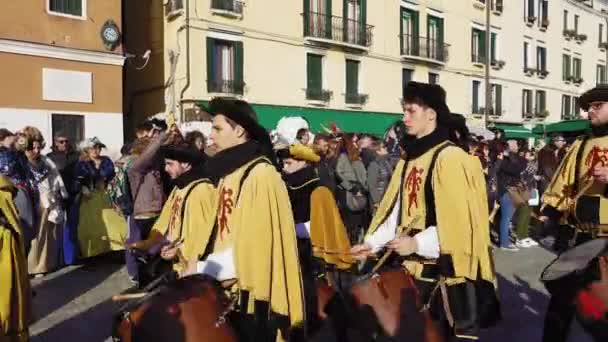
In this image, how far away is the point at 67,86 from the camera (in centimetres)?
1555

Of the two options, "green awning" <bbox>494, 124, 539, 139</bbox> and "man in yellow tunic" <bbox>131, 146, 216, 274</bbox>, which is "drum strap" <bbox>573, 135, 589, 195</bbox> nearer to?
"man in yellow tunic" <bbox>131, 146, 216, 274</bbox>

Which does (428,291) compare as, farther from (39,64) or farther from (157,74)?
(157,74)

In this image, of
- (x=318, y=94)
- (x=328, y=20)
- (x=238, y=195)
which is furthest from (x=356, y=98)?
(x=238, y=195)

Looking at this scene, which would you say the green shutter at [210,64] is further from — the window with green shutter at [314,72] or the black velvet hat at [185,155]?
the black velvet hat at [185,155]

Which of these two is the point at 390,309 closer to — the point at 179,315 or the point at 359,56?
the point at 179,315

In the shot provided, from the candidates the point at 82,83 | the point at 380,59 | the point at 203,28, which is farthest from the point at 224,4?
the point at 380,59

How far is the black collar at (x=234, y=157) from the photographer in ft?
10.1

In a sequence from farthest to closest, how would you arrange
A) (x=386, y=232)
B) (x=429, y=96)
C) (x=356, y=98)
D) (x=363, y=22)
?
1. (x=363, y=22)
2. (x=356, y=98)
3. (x=386, y=232)
4. (x=429, y=96)

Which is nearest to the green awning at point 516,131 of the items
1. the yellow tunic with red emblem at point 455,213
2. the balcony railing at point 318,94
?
the balcony railing at point 318,94

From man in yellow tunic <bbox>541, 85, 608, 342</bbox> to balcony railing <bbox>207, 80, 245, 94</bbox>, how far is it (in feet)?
53.4

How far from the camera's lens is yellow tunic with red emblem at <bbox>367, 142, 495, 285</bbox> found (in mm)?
3176

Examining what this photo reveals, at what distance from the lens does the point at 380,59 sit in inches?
1004

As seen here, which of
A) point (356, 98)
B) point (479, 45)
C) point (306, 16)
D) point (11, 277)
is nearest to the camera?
point (11, 277)

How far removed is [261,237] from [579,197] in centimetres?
221
